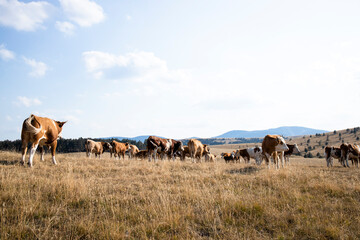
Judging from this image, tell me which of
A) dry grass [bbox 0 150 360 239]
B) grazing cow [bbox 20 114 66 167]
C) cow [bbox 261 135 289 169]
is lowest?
dry grass [bbox 0 150 360 239]

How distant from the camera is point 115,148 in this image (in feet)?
90.1

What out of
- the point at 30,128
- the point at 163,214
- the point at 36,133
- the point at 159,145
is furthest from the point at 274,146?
the point at 30,128

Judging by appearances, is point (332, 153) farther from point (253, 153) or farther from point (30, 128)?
point (30, 128)

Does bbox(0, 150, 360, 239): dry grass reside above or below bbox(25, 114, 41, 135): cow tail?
below

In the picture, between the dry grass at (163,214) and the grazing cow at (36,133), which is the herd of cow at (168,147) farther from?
the dry grass at (163,214)

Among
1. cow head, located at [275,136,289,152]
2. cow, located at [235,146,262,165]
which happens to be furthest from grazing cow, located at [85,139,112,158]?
cow head, located at [275,136,289,152]

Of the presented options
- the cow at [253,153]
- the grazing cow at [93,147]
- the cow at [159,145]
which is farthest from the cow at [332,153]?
the grazing cow at [93,147]

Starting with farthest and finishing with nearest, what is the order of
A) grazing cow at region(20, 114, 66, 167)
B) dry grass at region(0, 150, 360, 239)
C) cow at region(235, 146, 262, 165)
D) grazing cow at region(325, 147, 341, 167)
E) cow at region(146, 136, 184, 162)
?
1. cow at region(235, 146, 262, 165)
2. grazing cow at region(325, 147, 341, 167)
3. cow at region(146, 136, 184, 162)
4. grazing cow at region(20, 114, 66, 167)
5. dry grass at region(0, 150, 360, 239)

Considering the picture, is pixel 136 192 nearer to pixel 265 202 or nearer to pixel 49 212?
pixel 49 212

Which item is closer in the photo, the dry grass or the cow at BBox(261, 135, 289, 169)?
the dry grass

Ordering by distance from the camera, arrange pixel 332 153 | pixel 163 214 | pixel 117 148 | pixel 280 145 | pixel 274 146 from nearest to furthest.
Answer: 1. pixel 163 214
2. pixel 280 145
3. pixel 274 146
4. pixel 332 153
5. pixel 117 148

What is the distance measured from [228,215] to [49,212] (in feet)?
14.0

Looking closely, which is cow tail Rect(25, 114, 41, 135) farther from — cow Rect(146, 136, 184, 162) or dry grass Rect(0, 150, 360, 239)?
cow Rect(146, 136, 184, 162)

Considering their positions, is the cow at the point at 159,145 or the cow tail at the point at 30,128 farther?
the cow at the point at 159,145
